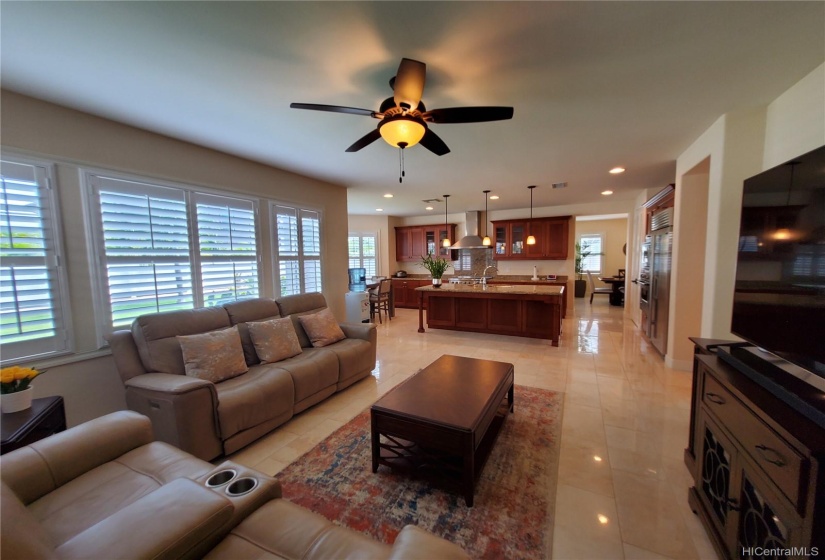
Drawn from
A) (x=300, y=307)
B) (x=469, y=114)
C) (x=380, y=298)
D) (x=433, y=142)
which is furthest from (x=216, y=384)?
(x=380, y=298)

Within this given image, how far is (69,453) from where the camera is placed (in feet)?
4.45

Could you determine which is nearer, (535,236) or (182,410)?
(182,410)

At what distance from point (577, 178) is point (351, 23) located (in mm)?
4025

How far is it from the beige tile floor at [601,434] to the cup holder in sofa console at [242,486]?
864 mm

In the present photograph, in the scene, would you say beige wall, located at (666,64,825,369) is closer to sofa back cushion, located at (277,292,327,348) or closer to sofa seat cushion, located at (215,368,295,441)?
sofa seat cushion, located at (215,368,295,441)

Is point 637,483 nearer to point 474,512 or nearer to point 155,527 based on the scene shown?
point 474,512

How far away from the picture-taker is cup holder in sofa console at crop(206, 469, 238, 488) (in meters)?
1.26

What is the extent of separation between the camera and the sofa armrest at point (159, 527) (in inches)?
31.9

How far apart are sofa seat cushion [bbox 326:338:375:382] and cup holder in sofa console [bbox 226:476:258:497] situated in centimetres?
177

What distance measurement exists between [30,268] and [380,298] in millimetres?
4907

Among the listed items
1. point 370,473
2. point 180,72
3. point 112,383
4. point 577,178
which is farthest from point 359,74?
point 577,178

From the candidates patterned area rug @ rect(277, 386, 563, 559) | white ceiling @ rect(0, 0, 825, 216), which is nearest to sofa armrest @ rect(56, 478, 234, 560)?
patterned area rug @ rect(277, 386, 563, 559)

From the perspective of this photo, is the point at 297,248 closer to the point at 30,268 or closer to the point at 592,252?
the point at 30,268

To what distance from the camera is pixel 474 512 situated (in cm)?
166
